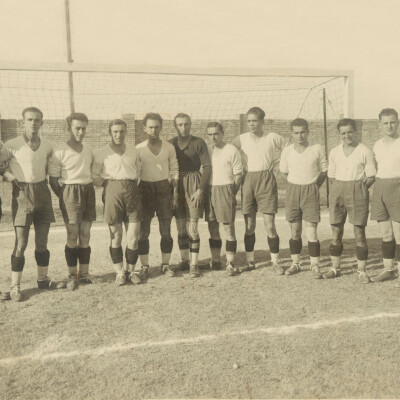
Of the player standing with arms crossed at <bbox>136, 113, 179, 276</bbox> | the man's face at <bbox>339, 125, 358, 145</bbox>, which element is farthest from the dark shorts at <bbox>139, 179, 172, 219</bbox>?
the man's face at <bbox>339, 125, 358, 145</bbox>

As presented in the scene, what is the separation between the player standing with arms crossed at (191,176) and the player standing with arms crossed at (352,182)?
1.43m

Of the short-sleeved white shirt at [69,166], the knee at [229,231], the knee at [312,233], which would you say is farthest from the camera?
the knee at [229,231]

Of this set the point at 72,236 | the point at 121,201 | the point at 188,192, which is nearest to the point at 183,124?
the point at 188,192

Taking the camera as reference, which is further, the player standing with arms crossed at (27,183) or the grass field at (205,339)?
the player standing with arms crossed at (27,183)

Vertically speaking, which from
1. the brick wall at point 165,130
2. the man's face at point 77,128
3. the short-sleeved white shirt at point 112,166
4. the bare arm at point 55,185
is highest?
the brick wall at point 165,130

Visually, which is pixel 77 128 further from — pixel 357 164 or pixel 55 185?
pixel 357 164

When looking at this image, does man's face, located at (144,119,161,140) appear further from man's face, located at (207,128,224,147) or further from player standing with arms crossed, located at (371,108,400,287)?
player standing with arms crossed, located at (371,108,400,287)

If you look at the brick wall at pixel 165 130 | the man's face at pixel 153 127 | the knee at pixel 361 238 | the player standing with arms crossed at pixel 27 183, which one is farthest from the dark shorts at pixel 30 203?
the brick wall at pixel 165 130

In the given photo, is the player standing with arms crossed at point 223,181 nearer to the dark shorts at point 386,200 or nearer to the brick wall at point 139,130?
the dark shorts at point 386,200

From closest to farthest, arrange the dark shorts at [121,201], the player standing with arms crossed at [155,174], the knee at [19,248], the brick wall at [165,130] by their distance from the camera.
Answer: the knee at [19,248]
the dark shorts at [121,201]
the player standing with arms crossed at [155,174]
the brick wall at [165,130]

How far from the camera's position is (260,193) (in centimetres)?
554

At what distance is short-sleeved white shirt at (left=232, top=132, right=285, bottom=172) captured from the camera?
18.2ft

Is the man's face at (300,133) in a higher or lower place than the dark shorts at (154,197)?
higher

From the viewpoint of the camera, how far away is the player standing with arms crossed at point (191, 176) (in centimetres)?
539
